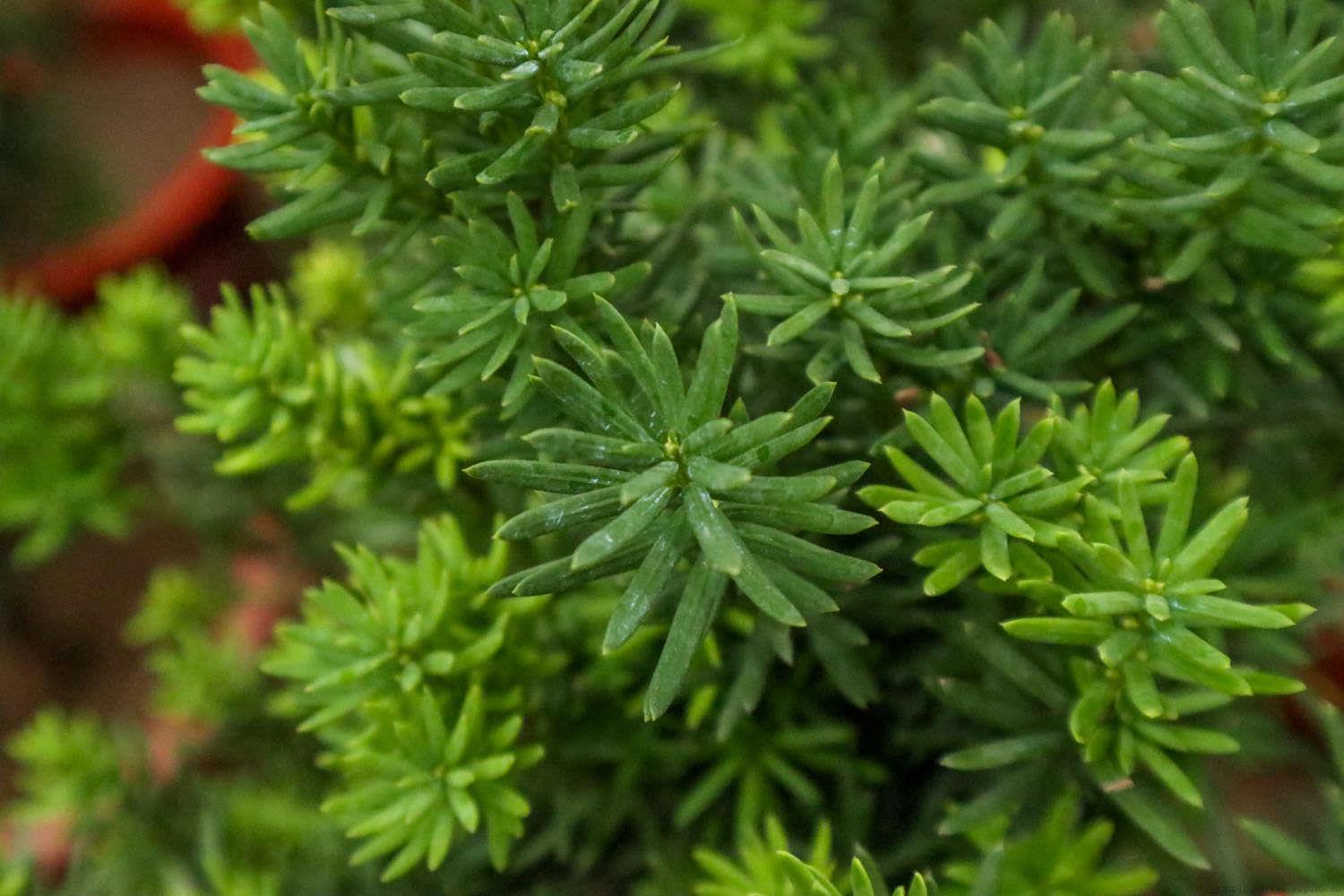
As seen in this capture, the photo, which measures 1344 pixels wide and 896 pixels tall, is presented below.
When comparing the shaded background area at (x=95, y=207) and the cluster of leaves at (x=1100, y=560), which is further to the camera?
the shaded background area at (x=95, y=207)

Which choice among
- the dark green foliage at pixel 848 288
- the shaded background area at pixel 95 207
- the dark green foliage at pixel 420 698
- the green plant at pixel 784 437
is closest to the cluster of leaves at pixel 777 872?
the green plant at pixel 784 437

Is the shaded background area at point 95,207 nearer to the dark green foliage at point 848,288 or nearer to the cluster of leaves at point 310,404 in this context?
the cluster of leaves at point 310,404

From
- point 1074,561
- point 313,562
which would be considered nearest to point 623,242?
point 1074,561

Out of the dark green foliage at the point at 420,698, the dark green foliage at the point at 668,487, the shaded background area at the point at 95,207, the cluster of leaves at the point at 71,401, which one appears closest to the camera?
the dark green foliage at the point at 668,487

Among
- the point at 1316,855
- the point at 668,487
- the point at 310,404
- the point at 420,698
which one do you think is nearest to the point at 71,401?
the point at 310,404

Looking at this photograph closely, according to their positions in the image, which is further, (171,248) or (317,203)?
(171,248)

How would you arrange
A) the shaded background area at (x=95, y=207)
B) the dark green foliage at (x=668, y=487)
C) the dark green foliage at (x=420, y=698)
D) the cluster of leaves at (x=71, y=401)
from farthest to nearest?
the shaded background area at (x=95, y=207), the cluster of leaves at (x=71, y=401), the dark green foliage at (x=420, y=698), the dark green foliage at (x=668, y=487)

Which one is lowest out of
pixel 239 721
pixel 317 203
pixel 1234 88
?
pixel 239 721

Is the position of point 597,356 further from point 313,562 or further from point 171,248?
point 171,248
